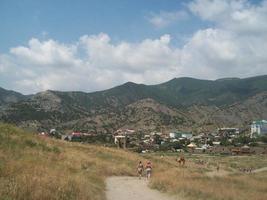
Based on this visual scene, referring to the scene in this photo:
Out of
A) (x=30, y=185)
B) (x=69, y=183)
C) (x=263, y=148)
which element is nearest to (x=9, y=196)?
(x=30, y=185)

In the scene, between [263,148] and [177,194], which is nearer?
[177,194]

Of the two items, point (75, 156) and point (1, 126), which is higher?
point (1, 126)

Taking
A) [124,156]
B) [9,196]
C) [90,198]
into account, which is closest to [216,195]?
[90,198]

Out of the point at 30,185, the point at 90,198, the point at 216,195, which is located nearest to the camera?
the point at 30,185

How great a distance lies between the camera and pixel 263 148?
149m

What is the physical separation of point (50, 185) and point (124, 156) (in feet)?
118

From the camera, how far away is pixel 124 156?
166ft

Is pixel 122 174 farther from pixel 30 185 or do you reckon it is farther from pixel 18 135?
pixel 30 185

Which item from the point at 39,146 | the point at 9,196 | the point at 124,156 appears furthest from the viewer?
the point at 124,156

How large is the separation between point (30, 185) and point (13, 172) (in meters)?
3.31

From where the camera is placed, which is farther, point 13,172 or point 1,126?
point 1,126

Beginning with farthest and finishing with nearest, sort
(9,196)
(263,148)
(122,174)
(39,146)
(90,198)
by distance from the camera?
(263,148) < (122,174) < (39,146) < (90,198) < (9,196)

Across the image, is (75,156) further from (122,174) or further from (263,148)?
(263,148)

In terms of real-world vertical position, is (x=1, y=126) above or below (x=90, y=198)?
above
